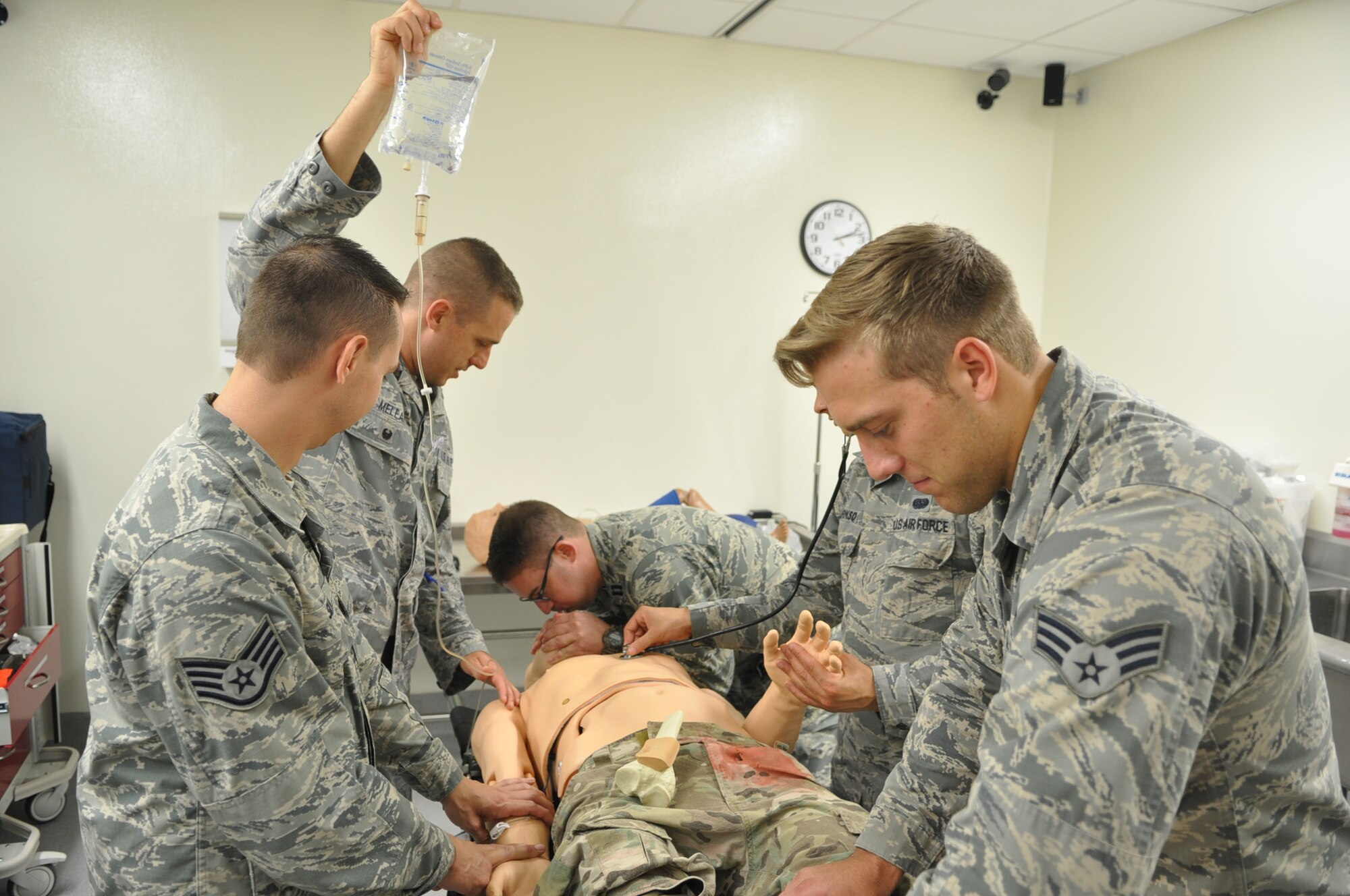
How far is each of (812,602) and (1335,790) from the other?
1.33 meters

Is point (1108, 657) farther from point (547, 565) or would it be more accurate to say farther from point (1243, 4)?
point (1243, 4)

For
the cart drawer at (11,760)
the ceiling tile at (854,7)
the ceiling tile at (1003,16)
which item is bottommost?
the cart drawer at (11,760)

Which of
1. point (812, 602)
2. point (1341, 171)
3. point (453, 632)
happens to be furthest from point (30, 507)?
point (1341, 171)

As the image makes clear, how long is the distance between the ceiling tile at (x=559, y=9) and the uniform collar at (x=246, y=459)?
3.04 metres

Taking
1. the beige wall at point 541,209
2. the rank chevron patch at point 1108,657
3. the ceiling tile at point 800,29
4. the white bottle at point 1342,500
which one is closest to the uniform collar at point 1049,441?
the rank chevron patch at point 1108,657

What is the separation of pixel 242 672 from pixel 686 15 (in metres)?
3.50

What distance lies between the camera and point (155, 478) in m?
1.22

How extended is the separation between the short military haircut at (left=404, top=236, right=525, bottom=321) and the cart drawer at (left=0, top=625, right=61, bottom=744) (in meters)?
1.63

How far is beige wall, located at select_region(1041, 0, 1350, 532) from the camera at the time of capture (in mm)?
3396

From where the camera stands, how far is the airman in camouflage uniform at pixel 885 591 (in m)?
1.92

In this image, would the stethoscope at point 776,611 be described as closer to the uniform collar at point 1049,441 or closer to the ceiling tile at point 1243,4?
the uniform collar at point 1049,441

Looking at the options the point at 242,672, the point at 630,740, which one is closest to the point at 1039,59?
the point at 630,740

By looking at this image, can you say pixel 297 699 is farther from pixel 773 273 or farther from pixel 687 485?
pixel 773 273

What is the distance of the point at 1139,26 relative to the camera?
382 centimetres
